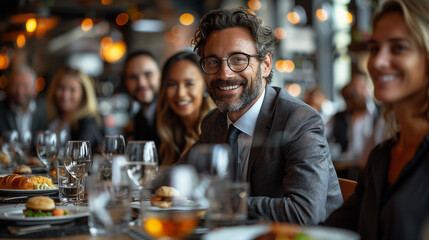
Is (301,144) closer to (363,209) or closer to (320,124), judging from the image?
(320,124)

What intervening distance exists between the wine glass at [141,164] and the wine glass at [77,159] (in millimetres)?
537

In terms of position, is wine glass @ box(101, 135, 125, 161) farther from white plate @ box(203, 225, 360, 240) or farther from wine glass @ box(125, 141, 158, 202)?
white plate @ box(203, 225, 360, 240)

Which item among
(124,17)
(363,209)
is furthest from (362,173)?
(124,17)

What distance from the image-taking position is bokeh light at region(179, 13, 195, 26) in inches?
444

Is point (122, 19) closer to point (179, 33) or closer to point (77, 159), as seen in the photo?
point (179, 33)

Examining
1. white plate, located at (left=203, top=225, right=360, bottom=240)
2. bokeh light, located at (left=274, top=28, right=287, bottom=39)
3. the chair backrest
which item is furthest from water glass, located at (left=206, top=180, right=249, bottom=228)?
bokeh light, located at (left=274, top=28, right=287, bottom=39)

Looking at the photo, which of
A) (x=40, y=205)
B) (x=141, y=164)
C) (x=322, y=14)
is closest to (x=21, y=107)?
(x=40, y=205)

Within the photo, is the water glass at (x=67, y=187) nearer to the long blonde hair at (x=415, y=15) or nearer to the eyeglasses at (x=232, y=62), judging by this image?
the eyeglasses at (x=232, y=62)

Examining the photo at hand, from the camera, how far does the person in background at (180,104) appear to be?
10.6 feet

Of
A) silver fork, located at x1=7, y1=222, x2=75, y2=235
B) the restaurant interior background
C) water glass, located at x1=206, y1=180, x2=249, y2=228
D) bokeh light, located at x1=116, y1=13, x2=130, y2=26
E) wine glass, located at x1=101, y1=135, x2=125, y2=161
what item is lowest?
silver fork, located at x1=7, y1=222, x2=75, y2=235

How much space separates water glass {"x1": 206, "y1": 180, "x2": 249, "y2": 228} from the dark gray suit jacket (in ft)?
1.60

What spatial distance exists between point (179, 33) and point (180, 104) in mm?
8268

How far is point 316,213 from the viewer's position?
5.69ft

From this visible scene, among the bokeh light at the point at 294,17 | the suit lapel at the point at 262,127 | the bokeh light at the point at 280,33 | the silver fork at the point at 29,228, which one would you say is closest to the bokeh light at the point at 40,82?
the bokeh light at the point at 280,33
